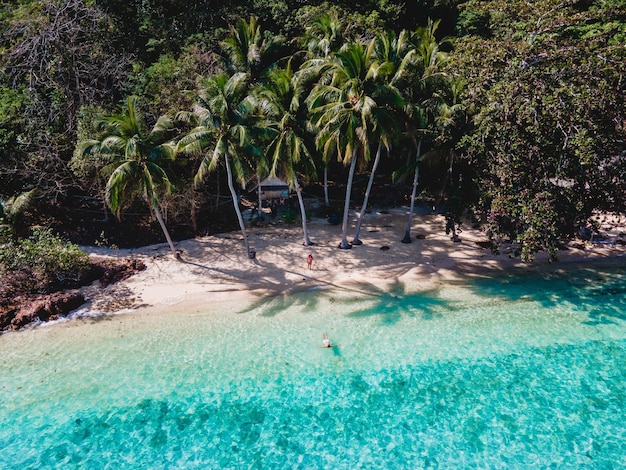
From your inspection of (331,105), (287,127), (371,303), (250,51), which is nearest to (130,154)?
(287,127)

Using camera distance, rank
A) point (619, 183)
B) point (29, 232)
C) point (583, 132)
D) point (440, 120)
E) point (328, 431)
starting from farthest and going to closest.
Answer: point (29, 232), point (440, 120), point (619, 183), point (583, 132), point (328, 431)

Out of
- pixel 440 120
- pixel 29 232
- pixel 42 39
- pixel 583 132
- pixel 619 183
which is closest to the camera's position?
pixel 583 132

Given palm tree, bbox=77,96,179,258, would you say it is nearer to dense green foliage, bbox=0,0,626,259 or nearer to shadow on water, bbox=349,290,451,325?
dense green foliage, bbox=0,0,626,259

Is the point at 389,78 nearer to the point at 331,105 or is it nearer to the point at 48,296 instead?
the point at 331,105

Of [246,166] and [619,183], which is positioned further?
[246,166]

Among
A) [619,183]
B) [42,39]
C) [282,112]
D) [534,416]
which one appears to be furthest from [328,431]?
[42,39]

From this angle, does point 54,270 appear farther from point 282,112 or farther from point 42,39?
point 42,39
